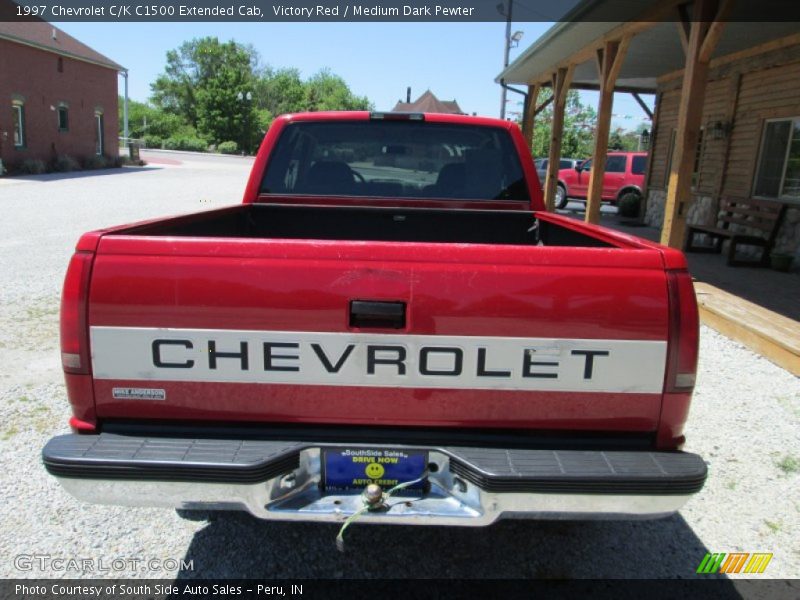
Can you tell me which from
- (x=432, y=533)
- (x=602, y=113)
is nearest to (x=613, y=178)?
(x=602, y=113)

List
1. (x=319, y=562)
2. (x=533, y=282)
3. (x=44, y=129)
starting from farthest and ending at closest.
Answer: (x=44, y=129)
(x=319, y=562)
(x=533, y=282)

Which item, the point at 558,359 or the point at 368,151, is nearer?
the point at 558,359

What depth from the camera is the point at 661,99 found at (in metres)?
14.5

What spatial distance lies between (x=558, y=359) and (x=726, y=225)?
11.1m

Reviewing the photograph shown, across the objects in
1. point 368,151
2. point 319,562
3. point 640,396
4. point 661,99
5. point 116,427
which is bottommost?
point 319,562

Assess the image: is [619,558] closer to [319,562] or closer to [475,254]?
[319,562]

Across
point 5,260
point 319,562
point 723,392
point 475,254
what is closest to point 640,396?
point 475,254

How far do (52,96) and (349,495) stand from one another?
31.3 m

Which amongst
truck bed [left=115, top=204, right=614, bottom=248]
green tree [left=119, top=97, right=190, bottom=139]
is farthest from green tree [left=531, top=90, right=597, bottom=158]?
green tree [left=119, top=97, right=190, bottom=139]

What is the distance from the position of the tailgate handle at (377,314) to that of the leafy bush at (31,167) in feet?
90.6

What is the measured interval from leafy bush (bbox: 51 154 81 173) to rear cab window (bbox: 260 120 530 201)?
27616mm

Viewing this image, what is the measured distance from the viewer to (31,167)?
2486 cm

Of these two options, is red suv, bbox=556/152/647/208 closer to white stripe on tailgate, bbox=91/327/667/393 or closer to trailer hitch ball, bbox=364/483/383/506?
white stripe on tailgate, bbox=91/327/667/393

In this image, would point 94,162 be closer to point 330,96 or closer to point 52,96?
point 52,96
